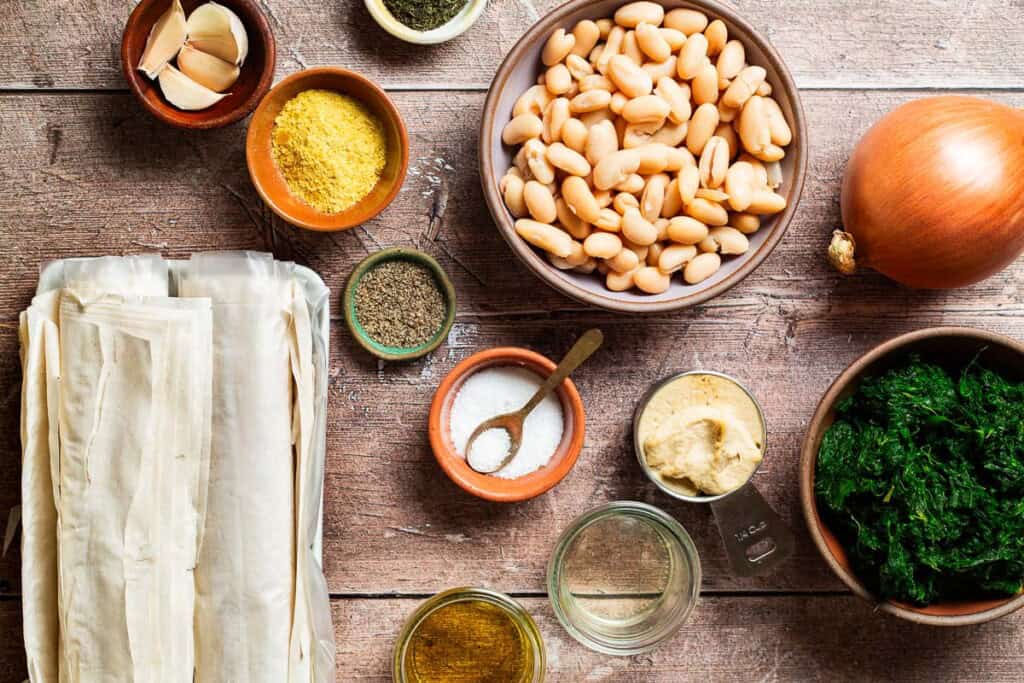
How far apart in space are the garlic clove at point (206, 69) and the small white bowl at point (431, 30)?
0.69 feet

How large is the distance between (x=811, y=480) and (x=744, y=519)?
0.40ft

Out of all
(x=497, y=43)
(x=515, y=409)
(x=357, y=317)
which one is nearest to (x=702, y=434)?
(x=515, y=409)

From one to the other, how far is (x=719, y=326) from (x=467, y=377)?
39 centimetres

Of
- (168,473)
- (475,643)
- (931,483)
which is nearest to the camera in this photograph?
(168,473)

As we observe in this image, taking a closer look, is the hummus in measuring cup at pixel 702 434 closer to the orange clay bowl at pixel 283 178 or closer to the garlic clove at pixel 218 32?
the orange clay bowl at pixel 283 178

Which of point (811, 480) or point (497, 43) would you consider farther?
point (497, 43)

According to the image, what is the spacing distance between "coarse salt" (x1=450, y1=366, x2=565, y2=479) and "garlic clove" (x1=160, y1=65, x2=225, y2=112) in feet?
1.73

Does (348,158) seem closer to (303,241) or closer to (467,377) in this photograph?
(303,241)

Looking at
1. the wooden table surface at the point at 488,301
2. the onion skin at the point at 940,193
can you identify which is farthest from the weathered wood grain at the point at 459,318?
the onion skin at the point at 940,193

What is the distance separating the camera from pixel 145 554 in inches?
44.1

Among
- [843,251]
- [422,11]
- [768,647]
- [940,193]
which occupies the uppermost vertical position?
[422,11]

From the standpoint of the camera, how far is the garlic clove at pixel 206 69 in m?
1.27

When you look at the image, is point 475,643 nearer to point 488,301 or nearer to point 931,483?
Result: point 488,301

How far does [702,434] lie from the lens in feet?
4.31
